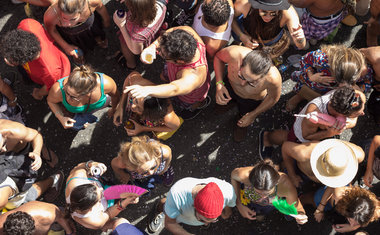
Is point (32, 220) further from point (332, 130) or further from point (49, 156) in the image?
point (332, 130)

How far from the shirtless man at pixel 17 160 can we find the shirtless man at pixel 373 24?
15.5 ft

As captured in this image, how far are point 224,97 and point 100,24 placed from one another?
6.81 ft

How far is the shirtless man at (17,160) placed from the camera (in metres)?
3.84

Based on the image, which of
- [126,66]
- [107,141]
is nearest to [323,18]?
[126,66]

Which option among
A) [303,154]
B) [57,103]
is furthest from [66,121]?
[303,154]

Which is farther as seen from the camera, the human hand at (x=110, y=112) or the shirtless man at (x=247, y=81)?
the human hand at (x=110, y=112)

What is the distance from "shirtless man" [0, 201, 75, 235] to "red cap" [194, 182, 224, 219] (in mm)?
1763

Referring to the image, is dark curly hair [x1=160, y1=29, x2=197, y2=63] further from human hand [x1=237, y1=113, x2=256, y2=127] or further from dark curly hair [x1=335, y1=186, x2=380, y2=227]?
dark curly hair [x1=335, y1=186, x2=380, y2=227]

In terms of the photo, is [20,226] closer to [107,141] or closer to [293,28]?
[107,141]


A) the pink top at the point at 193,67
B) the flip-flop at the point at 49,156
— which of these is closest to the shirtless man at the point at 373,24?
the pink top at the point at 193,67

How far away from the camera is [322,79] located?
3947 millimetres

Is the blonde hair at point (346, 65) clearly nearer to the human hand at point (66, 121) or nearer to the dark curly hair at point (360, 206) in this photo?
the dark curly hair at point (360, 206)

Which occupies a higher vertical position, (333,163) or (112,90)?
(112,90)

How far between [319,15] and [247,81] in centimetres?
161
